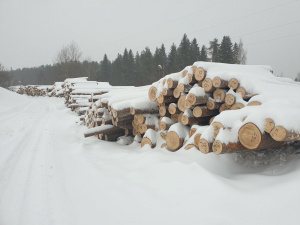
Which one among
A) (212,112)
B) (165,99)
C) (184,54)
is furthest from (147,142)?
(184,54)

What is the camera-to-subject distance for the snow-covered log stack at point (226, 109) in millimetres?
2660

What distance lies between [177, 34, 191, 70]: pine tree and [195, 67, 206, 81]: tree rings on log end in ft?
120

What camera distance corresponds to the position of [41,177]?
12.6 feet

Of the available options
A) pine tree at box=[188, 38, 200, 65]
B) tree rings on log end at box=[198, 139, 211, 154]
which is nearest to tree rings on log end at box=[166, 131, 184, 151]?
tree rings on log end at box=[198, 139, 211, 154]

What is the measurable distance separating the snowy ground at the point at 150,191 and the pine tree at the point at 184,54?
37904mm

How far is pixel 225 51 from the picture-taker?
3825 centimetres

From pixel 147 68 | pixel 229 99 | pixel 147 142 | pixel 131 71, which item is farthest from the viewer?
pixel 131 71

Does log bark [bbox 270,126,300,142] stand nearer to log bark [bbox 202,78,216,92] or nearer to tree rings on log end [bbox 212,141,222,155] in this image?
tree rings on log end [bbox 212,141,222,155]

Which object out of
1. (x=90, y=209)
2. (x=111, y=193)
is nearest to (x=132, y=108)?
(x=111, y=193)

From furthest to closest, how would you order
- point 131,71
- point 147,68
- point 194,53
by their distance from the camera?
point 131,71
point 147,68
point 194,53

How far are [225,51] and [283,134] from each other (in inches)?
1570

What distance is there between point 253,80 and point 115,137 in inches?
170

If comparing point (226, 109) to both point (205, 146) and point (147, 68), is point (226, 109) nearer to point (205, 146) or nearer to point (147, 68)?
point (205, 146)

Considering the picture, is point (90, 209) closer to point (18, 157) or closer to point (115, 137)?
point (18, 157)
